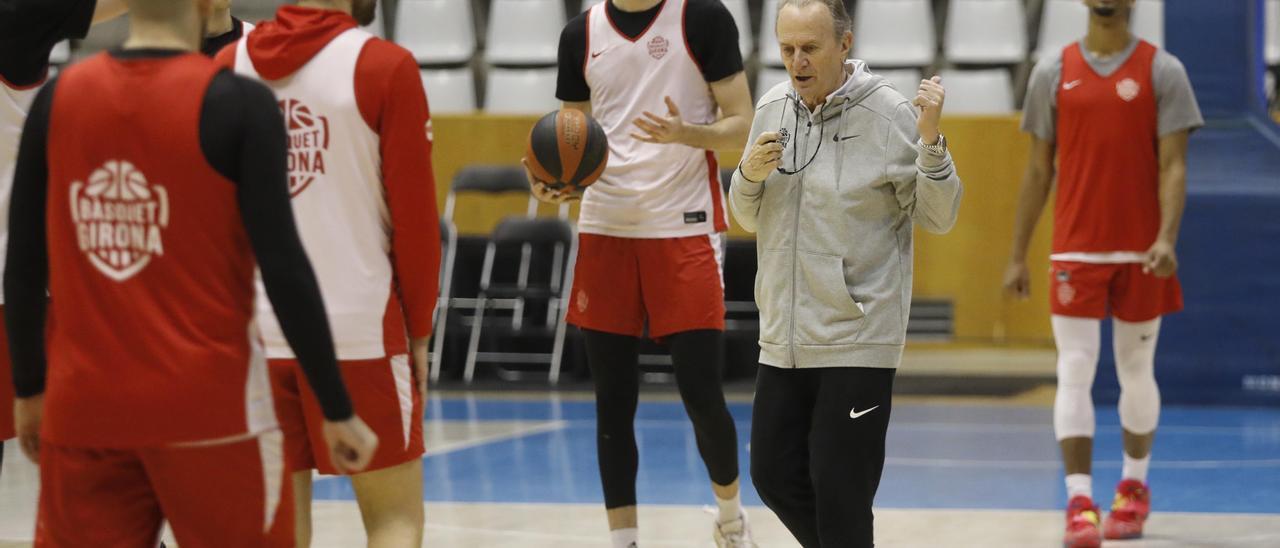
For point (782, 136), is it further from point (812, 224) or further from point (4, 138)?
point (4, 138)

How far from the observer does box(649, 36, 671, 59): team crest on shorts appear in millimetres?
4848

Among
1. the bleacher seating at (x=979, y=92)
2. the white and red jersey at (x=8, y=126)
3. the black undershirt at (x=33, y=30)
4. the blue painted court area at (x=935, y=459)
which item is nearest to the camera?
the black undershirt at (x=33, y=30)

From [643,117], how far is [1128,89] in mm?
2071

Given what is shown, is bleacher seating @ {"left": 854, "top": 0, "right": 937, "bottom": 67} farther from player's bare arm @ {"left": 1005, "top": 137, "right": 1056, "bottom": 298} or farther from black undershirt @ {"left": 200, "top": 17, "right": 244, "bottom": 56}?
black undershirt @ {"left": 200, "top": 17, "right": 244, "bottom": 56}

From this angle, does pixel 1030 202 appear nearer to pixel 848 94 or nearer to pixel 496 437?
pixel 848 94

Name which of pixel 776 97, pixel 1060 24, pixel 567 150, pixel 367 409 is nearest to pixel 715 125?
pixel 567 150

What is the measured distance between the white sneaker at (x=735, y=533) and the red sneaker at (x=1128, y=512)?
1492mm

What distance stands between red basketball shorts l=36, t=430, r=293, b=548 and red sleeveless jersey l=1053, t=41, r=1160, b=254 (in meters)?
4.01

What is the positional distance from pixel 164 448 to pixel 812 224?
6.37ft

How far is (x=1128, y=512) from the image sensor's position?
18.7ft

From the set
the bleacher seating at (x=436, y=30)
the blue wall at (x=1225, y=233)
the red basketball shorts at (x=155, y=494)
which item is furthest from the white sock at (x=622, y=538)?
the bleacher seating at (x=436, y=30)

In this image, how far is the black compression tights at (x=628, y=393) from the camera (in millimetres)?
4895

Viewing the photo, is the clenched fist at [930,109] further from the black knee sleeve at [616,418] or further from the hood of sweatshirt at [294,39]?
the black knee sleeve at [616,418]

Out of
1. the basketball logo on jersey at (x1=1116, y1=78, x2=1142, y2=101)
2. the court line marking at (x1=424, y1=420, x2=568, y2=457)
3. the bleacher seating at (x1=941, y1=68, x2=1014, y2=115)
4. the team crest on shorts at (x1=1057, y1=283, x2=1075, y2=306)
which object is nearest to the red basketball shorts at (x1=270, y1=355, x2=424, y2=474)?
the team crest on shorts at (x1=1057, y1=283, x2=1075, y2=306)
